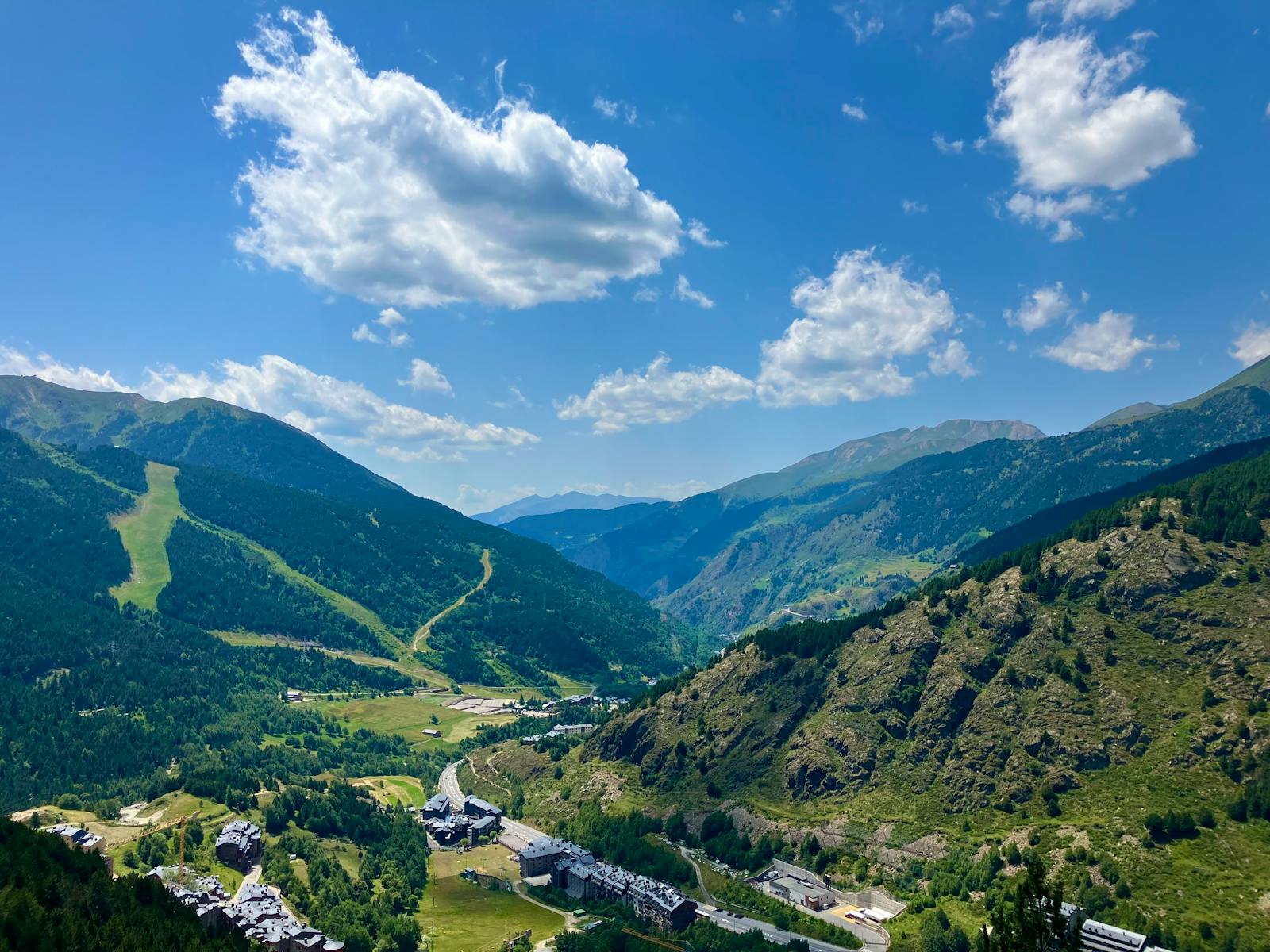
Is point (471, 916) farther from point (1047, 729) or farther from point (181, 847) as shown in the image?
point (1047, 729)

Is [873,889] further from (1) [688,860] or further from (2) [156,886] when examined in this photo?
(2) [156,886]

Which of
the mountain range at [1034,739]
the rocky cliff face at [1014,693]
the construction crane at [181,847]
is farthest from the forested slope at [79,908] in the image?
the rocky cliff face at [1014,693]

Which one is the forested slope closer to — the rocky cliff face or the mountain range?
the mountain range

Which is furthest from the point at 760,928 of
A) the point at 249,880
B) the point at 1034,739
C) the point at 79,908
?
the point at 79,908

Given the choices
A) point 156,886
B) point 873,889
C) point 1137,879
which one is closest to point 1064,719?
point 1137,879

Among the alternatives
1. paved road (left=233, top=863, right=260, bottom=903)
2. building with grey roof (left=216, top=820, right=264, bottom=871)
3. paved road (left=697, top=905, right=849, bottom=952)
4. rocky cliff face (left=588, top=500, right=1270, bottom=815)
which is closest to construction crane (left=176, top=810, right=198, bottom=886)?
building with grey roof (left=216, top=820, right=264, bottom=871)

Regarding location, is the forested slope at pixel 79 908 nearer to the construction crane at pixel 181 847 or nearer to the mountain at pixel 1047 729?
the construction crane at pixel 181 847

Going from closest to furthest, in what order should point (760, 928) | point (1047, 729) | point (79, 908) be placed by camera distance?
point (79, 908) < point (760, 928) < point (1047, 729)
